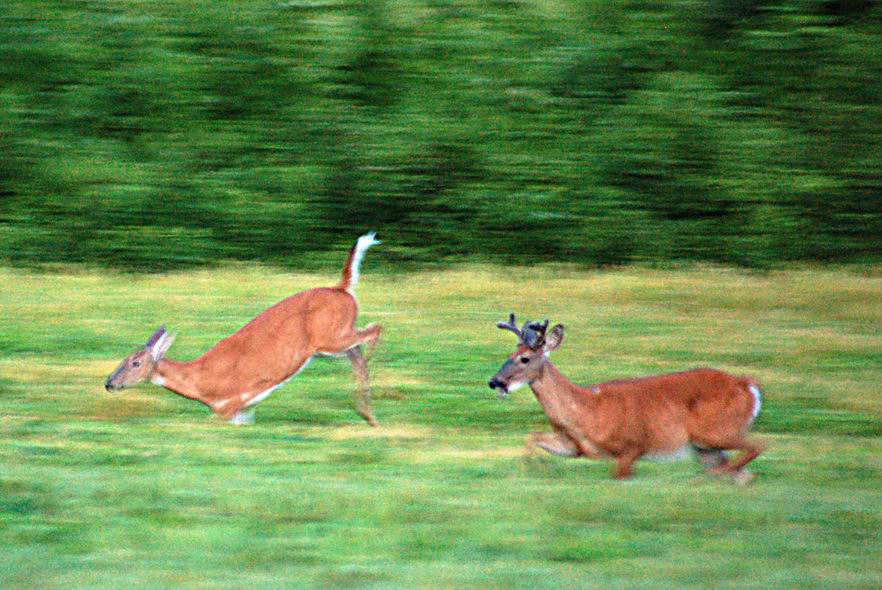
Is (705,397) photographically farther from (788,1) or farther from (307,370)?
(788,1)

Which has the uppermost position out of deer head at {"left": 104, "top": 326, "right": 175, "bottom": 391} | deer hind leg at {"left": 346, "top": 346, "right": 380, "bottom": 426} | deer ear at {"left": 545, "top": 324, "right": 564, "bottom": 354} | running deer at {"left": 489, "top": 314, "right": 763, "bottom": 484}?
deer ear at {"left": 545, "top": 324, "right": 564, "bottom": 354}

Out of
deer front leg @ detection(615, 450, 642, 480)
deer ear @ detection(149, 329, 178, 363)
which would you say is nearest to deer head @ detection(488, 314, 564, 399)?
deer front leg @ detection(615, 450, 642, 480)

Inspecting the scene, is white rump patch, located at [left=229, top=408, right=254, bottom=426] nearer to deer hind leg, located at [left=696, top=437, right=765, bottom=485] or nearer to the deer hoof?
→ deer hind leg, located at [left=696, top=437, right=765, bottom=485]

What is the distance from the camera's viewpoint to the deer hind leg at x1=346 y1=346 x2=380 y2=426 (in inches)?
358

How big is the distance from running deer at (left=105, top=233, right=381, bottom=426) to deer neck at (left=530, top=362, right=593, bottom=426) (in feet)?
5.06

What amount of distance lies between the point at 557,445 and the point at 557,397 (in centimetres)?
24

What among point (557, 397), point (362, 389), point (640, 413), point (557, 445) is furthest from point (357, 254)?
point (640, 413)

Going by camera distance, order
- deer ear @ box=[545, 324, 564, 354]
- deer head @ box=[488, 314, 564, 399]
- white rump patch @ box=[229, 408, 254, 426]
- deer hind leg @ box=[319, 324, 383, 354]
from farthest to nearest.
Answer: deer hind leg @ box=[319, 324, 383, 354]
white rump patch @ box=[229, 408, 254, 426]
deer ear @ box=[545, 324, 564, 354]
deer head @ box=[488, 314, 564, 399]

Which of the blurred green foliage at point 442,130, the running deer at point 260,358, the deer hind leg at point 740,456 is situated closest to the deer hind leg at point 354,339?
the running deer at point 260,358

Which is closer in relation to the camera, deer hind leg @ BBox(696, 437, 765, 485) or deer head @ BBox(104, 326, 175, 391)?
deer hind leg @ BBox(696, 437, 765, 485)

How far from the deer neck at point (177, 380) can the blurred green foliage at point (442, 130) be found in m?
6.16

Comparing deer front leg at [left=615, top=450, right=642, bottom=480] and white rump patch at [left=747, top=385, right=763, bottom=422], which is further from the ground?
white rump patch at [left=747, top=385, right=763, bottom=422]

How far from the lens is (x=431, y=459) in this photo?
7957mm

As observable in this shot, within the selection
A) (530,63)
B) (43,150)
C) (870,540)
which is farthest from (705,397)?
(43,150)
